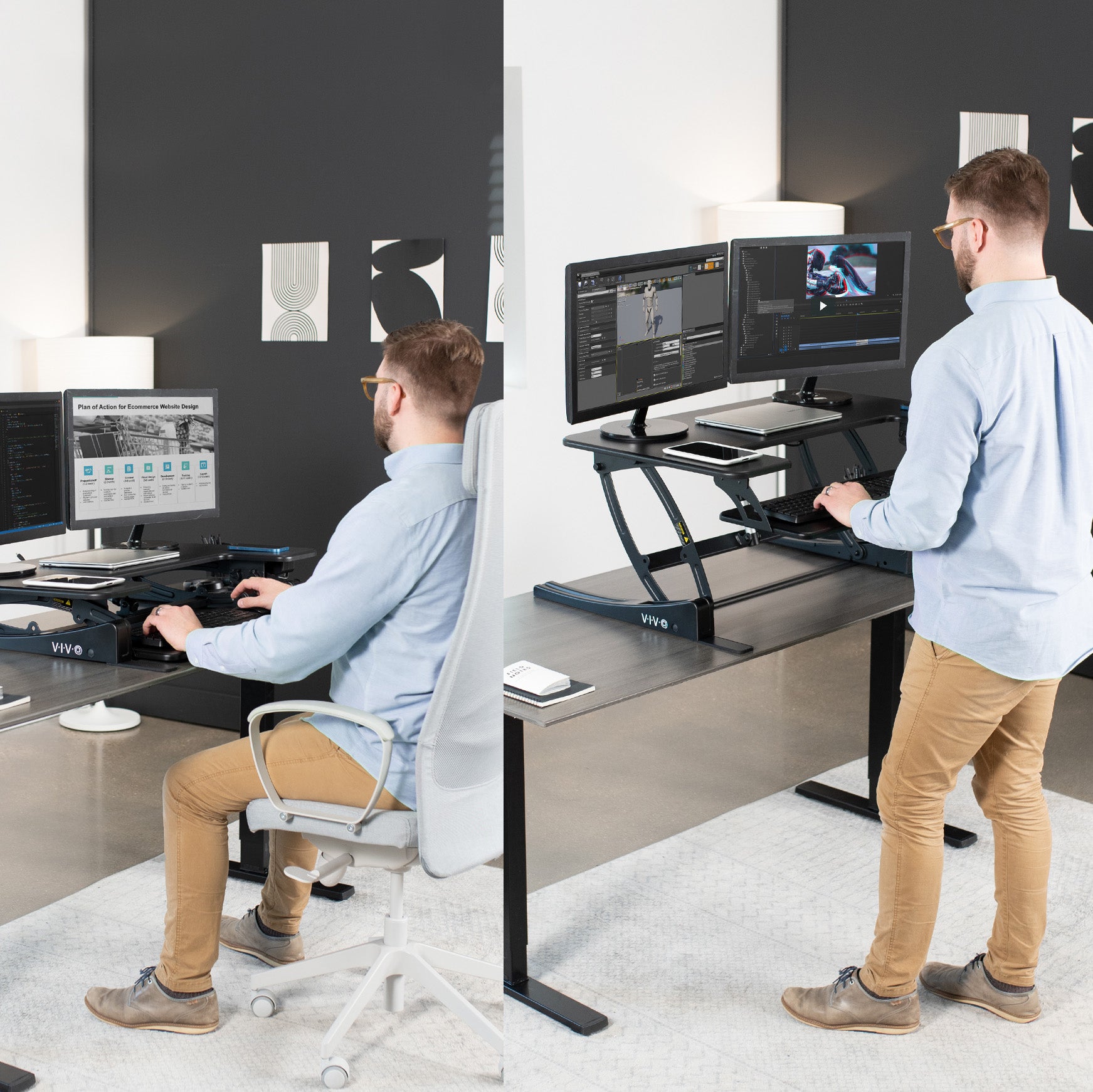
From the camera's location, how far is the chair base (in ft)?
5.04

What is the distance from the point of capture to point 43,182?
1489 mm

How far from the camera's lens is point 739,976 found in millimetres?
2062

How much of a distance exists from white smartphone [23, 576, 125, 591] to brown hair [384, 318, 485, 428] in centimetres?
53

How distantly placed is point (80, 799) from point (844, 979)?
3.98 ft

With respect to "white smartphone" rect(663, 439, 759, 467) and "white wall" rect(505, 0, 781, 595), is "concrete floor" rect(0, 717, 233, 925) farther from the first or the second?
"white smartphone" rect(663, 439, 759, 467)

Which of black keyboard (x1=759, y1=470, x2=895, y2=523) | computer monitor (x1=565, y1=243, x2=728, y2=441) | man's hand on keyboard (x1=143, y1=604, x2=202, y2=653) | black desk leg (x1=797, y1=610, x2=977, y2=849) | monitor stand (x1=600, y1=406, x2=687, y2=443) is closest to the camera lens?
man's hand on keyboard (x1=143, y1=604, x2=202, y2=653)

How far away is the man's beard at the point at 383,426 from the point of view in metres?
1.55

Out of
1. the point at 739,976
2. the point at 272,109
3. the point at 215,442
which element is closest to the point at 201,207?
the point at 272,109

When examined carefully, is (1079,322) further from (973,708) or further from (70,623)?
(70,623)

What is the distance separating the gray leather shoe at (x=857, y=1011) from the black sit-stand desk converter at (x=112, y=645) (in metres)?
0.85

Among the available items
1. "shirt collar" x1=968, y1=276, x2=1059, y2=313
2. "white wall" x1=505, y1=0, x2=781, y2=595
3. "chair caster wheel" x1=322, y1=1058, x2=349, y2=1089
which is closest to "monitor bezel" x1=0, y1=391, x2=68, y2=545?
"white wall" x1=505, y1=0, x2=781, y2=595

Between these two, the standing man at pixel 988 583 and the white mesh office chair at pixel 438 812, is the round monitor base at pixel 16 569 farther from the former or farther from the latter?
the standing man at pixel 988 583

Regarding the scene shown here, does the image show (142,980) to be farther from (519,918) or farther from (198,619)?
(519,918)

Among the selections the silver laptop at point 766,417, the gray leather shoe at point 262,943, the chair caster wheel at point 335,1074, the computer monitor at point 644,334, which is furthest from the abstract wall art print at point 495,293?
the chair caster wheel at point 335,1074
